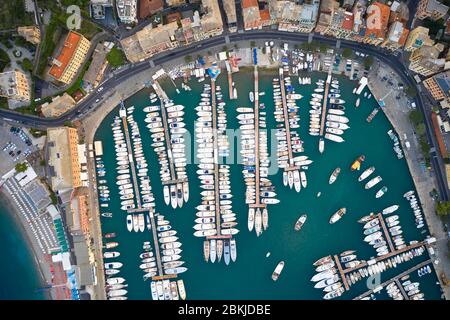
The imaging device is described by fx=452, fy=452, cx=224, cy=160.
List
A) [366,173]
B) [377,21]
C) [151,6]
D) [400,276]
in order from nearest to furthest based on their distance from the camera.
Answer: [377,21]
[151,6]
[400,276]
[366,173]

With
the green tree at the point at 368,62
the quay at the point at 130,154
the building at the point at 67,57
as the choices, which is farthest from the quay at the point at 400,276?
the building at the point at 67,57

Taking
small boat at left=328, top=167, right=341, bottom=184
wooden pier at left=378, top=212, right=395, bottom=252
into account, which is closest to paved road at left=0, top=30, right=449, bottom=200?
wooden pier at left=378, top=212, right=395, bottom=252

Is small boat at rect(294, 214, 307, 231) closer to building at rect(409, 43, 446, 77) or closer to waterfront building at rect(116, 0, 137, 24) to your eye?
building at rect(409, 43, 446, 77)

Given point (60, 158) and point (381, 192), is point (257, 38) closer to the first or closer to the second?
point (381, 192)

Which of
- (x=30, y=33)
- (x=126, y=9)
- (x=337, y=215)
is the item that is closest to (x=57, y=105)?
(x=30, y=33)

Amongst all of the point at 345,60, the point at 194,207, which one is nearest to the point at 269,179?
the point at 194,207

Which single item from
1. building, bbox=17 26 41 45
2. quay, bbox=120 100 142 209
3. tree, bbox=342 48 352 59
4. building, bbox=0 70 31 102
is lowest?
quay, bbox=120 100 142 209
